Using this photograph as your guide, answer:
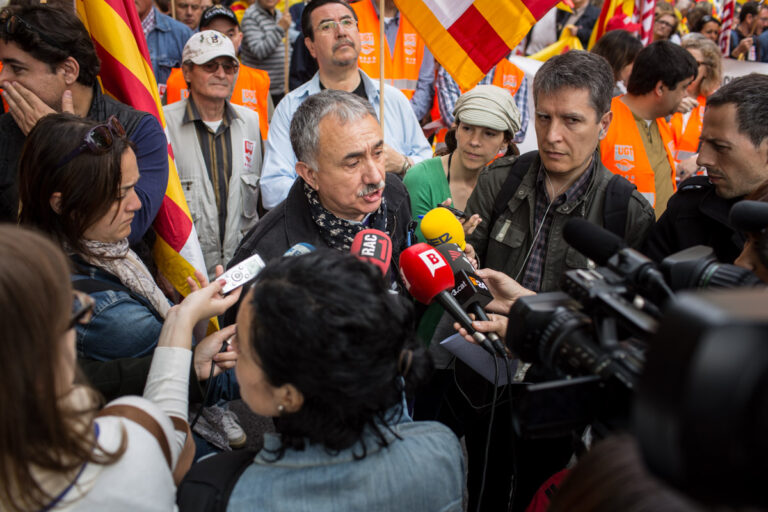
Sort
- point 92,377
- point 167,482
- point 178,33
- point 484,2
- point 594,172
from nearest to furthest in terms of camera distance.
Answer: point 167,482, point 92,377, point 594,172, point 484,2, point 178,33

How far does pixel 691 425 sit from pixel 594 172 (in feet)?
6.17

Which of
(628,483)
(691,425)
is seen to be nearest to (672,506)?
(628,483)

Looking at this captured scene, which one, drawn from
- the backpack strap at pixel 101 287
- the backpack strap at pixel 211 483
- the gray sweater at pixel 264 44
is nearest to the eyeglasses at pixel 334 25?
the gray sweater at pixel 264 44

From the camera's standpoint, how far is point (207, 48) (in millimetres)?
3578

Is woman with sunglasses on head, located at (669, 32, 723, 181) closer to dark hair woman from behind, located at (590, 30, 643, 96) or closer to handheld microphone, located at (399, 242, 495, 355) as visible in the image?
dark hair woman from behind, located at (590, 30, 643, 96)

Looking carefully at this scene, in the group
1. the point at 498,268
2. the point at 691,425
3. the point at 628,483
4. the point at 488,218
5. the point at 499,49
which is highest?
the point at 499,49

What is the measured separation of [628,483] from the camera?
73 centimetres

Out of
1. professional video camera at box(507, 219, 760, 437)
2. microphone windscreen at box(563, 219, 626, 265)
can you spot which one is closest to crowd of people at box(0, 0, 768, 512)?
professional video camera at box(507, 219, 760, 437)

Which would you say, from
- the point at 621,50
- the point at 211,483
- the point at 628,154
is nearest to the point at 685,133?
the point at 621,50

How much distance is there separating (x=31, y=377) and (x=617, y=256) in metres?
1.07

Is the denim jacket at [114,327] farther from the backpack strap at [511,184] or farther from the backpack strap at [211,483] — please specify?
the backpack strap at [511,184]

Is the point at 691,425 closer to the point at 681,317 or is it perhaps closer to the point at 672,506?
the point at 681,317

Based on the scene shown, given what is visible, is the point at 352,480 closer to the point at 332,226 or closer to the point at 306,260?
the point at 306,260

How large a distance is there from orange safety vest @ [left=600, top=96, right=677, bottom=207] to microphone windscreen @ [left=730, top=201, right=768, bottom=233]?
8.12 ft
